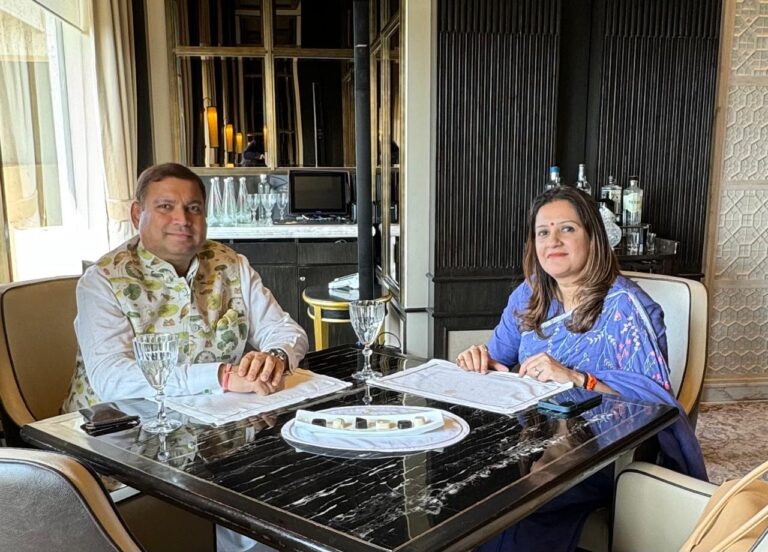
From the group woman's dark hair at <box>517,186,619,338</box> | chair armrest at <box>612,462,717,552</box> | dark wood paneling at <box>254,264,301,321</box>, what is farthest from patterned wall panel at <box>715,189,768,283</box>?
chair armrest at <box>612,462,717,552</box>

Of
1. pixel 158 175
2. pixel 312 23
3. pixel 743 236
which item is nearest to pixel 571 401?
pixel 158 175

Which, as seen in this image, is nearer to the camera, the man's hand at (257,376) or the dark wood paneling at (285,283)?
the man's hand at (257,376)

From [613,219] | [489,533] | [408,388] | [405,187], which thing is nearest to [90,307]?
[408,388]

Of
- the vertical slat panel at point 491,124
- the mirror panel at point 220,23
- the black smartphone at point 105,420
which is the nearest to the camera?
the black smartphone at point 105,420

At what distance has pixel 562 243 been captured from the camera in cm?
179

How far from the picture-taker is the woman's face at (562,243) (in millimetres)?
1777

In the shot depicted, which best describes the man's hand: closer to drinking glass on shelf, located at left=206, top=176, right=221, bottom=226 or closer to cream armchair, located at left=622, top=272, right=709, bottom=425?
cream armchair, located at left=622, top=272, right=709, bottom=425

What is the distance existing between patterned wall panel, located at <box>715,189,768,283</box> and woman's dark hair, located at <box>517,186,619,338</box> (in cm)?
209

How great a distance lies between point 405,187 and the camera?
319cm

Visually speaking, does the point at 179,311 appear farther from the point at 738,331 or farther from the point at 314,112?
the point at 314,112

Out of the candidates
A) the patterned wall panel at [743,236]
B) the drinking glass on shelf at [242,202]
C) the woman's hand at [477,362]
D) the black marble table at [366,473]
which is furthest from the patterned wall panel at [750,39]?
the drinking glass on shelf at [242,202]

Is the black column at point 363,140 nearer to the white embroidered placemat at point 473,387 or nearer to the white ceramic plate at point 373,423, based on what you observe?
the white embroidered placemat at point 473,387

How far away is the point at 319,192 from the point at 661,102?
234cm

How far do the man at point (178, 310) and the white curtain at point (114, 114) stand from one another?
2053 mm
